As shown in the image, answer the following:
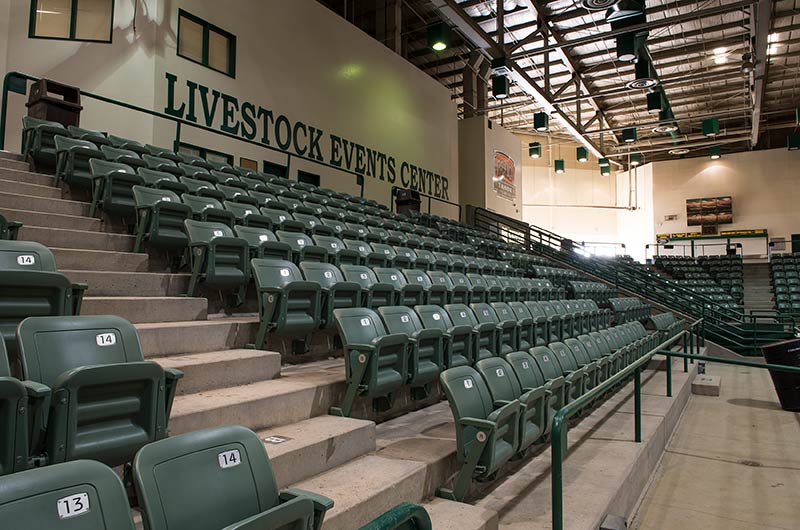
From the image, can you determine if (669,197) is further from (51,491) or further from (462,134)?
(51,491)

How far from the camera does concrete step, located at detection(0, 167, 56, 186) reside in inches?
167

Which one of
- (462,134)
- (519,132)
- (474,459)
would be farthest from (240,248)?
(519,132)

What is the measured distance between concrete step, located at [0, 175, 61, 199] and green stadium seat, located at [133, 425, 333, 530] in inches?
143

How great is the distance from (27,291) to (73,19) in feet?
22.1

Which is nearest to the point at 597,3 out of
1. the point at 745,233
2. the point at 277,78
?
the point at 277,78

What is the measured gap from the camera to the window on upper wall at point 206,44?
7480 millimetres

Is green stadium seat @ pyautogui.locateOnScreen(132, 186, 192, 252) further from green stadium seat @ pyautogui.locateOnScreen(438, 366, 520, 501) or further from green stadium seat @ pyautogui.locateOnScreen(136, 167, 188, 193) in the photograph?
green stadium seat @ pyautogui.locateOnScreen(438, 366, 520, 501)

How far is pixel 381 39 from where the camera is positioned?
12516 mm

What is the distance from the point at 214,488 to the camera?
4.06ft

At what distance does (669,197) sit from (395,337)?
21.5 m

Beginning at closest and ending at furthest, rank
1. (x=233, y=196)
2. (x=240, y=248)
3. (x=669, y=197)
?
1. (x=240, y=248)
2. (x=233, y=196)
3. (x=669, y=197)

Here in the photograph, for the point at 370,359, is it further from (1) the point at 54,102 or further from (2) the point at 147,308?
(1) the point at 54,102

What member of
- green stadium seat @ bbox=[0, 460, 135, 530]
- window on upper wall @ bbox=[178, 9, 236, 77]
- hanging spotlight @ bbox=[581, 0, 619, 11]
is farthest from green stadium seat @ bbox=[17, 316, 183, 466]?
hanging spotlight @ bbox=[581, 0, 619, 11]

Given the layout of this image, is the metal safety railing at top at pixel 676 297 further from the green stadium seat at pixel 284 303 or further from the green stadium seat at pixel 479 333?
the green stadium seat at pixel 284 303
